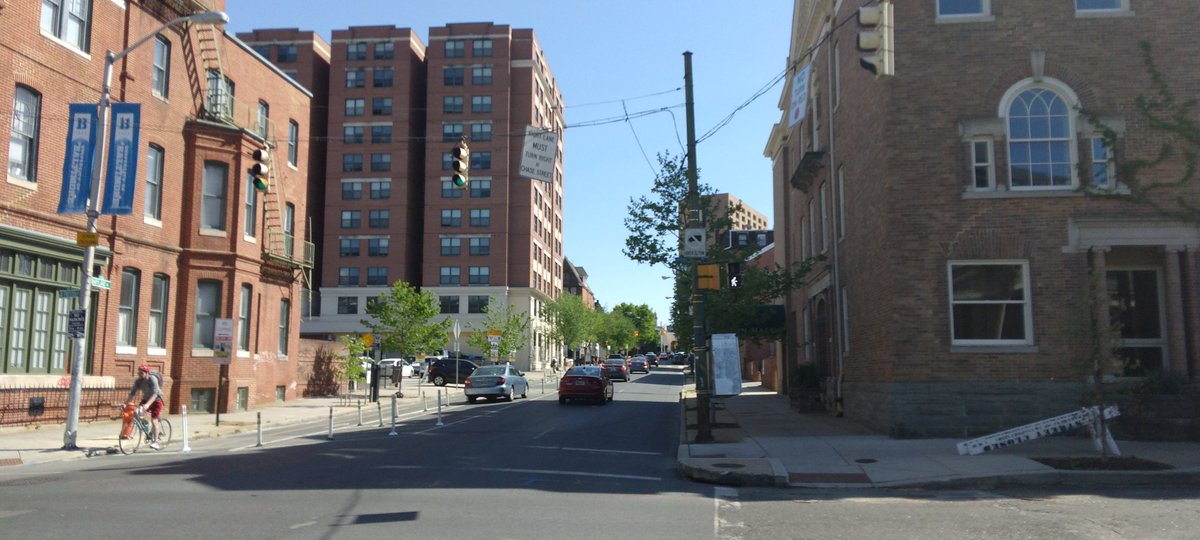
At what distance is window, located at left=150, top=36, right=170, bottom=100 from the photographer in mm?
25031

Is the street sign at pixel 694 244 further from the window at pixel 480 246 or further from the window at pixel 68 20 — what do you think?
the window at pixel 480 246

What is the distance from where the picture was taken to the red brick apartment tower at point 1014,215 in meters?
17.3

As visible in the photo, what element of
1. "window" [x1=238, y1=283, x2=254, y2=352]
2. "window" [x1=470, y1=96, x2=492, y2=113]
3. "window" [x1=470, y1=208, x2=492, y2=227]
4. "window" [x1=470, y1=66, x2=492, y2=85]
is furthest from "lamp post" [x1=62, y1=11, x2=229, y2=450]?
"window" [x1=470, y1=66, x2=492, y2=85]

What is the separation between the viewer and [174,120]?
1008 inches

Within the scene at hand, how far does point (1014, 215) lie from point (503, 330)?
52.3 metres

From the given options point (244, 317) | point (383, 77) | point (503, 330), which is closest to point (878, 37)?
point (244, 317)

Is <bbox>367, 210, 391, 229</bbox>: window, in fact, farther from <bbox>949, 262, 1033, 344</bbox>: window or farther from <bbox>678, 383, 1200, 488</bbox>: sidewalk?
<bbox>949, 262, 1033, 344</bbox>: window

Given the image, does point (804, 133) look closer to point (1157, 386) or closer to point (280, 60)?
point (1157, 386)

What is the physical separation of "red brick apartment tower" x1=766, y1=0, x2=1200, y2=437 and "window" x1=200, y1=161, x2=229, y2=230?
18814mm

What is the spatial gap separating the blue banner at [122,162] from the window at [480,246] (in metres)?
58.8

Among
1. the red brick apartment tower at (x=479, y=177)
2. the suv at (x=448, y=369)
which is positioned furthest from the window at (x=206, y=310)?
the red brick apartment tower at (x=479, y=177)

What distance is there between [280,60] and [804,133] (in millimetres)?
63216

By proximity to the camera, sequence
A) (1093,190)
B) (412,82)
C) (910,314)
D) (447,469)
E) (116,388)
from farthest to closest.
Result: (412,82) < (116,388) < (910,314) < (1093,190) < (447,469)

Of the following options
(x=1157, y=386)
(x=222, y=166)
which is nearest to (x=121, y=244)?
(x=222, y=166)
